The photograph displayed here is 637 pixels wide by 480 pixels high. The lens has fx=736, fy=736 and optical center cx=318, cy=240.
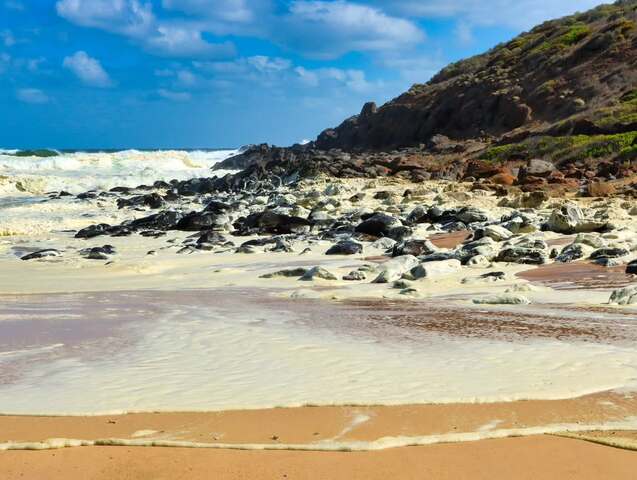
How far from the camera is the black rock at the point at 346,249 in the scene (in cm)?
1468

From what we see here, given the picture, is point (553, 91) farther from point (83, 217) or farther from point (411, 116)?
point (83, 217)

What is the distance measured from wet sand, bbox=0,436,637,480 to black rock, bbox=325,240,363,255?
35.4 feet

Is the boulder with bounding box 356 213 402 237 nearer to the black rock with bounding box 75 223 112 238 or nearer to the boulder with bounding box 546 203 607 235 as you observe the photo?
the boulder with bounding box 546 203 607 235

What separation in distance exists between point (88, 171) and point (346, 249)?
46309 millimetres

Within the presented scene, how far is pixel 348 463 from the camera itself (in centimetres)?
361

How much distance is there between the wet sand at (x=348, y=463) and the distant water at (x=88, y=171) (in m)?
35.3

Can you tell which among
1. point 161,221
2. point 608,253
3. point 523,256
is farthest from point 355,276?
point 161,221

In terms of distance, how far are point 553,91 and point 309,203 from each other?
26170 mm

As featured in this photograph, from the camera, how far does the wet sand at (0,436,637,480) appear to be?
3.45m

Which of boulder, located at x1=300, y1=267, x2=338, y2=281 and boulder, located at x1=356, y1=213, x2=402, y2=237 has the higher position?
boulder, located at x1=356, y1=213, x2=402, y2=237

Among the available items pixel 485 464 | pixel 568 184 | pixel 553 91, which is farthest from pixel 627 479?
pixel 553 91

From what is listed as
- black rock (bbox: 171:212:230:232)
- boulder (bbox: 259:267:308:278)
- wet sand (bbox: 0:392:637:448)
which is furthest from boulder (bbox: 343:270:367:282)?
black rock (bbox: 171:212:230:232)

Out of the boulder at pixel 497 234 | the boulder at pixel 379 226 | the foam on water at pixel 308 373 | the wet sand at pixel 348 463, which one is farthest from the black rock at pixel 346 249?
the wet sand at pixel 348 463

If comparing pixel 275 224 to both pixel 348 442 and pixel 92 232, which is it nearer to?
pixel 92 232
